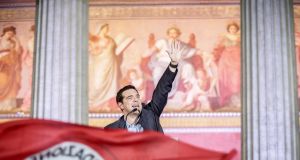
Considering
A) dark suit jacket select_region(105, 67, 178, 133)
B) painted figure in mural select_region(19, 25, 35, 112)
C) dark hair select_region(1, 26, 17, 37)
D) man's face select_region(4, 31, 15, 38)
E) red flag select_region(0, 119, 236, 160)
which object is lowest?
red flag select_region(0, 119, 236, 160)

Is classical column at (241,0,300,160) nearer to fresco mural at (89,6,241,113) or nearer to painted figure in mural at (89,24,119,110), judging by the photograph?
fresco mural at (89,6,241,113)

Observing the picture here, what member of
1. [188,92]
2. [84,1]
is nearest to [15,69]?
[188,92]

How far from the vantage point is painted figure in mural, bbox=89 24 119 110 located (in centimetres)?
1252

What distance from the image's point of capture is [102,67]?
12633 mm

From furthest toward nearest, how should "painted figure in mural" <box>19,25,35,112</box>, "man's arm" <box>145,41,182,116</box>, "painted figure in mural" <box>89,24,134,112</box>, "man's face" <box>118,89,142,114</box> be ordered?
"painted figure in mural" <box>89,24,134,112</box>, "painted figure in mural" <box>19,25,35,112</box>, "man's arm" <box>145,41,182,116</box>, "man's face" <box>118,89,142,114</box>

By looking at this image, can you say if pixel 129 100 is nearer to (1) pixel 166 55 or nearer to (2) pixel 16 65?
(1) pixel 166 55

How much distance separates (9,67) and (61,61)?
4.08 m

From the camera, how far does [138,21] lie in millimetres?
12688

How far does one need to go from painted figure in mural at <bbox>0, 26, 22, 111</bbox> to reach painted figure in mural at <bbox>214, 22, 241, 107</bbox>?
11.4 feet

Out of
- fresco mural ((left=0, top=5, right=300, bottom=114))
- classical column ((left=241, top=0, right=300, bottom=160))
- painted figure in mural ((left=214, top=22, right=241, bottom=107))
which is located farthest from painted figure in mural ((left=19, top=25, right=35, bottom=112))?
classical column ((left=241, top=0, right=300, bottom=160))

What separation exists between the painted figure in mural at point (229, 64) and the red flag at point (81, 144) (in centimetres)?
665

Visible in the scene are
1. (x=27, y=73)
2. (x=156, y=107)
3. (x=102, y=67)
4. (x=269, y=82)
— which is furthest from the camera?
(x=102, y=67)

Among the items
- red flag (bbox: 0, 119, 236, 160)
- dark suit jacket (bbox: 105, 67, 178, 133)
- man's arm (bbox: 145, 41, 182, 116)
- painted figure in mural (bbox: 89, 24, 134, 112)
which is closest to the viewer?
red flag (bbox: 0, 119, 236, 160)

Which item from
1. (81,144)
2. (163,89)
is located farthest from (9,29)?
(81,144)
